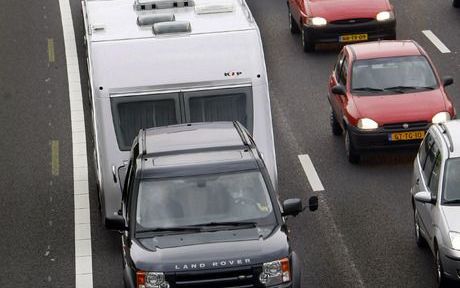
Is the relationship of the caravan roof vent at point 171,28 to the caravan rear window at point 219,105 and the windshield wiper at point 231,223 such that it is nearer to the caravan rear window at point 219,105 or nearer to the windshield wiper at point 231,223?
the caravan rear window at point 219,105

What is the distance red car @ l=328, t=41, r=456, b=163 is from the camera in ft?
84.4

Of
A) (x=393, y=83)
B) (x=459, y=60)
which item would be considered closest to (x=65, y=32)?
(x=459, y=60)

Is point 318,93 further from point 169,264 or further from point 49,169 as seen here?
point 169,264

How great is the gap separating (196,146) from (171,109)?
2.92 metres

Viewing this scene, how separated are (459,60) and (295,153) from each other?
296 inches

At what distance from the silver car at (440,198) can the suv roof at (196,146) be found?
2.50m

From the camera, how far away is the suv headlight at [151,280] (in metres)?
16.9

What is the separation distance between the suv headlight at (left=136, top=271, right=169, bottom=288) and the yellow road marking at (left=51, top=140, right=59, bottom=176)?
9.12m

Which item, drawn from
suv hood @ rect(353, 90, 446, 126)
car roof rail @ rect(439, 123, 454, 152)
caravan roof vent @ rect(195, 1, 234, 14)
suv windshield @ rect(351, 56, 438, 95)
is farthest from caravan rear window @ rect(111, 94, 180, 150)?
suv windshield @ rect(351, 56, 438, 95)

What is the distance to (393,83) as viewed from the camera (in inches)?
1049

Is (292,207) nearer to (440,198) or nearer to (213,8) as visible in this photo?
(440,198)

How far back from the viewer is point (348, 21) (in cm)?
3325

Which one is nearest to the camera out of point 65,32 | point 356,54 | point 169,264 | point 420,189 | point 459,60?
point 169,264

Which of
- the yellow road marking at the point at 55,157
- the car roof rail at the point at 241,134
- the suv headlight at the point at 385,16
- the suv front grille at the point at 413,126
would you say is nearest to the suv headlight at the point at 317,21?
the suv headlight at the point at 385,16
